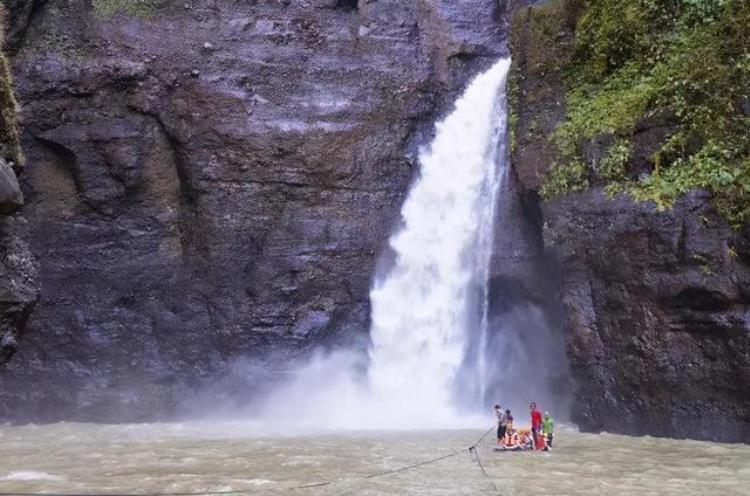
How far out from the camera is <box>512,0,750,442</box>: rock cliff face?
1230 cm

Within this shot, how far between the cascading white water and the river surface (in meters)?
3.51

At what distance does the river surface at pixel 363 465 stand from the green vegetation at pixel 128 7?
11324 mm

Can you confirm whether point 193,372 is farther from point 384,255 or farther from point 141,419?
point 384,255

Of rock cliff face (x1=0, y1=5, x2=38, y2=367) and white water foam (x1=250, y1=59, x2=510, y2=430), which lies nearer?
rock cliff face (x1=0, y1=5, x2=38, y2=367)

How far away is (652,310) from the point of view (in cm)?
1327

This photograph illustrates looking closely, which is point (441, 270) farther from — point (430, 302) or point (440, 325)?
point (440, 325)

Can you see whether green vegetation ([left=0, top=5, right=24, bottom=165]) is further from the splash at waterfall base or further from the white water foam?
the white water foam

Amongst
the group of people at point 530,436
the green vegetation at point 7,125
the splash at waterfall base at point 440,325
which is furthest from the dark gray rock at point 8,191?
the splash at waterfall base at point 440,325

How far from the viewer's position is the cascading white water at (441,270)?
1794 centimetres

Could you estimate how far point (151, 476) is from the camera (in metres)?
10.1

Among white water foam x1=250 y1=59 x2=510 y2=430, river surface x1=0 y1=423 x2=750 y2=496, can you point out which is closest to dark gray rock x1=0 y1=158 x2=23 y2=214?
river surface x1=0 y1=423 x2=750 y2=496

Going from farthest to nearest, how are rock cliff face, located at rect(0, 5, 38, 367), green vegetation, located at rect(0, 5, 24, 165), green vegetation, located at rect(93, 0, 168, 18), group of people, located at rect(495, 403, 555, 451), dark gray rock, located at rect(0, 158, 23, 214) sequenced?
green vegetation, located at rect(93, 0, 168, 18) < group of people, located at rect(495, 403, 555, 451) < green vegetation, located at rect(0, 5, 24, 165) < rock cliff face, located at rect(0, 5, 38, 367) < dark gray rock, located at rect(0, 158, 23, 214)

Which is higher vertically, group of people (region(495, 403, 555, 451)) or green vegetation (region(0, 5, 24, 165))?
green vegetation (region(0, 5, 24, 165))

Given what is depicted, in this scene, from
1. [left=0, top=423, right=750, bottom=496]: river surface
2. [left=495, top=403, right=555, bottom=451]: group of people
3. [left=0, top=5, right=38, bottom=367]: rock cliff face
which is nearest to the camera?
[left=0, top=5, right=38, bottom=367]: rock cliff face
